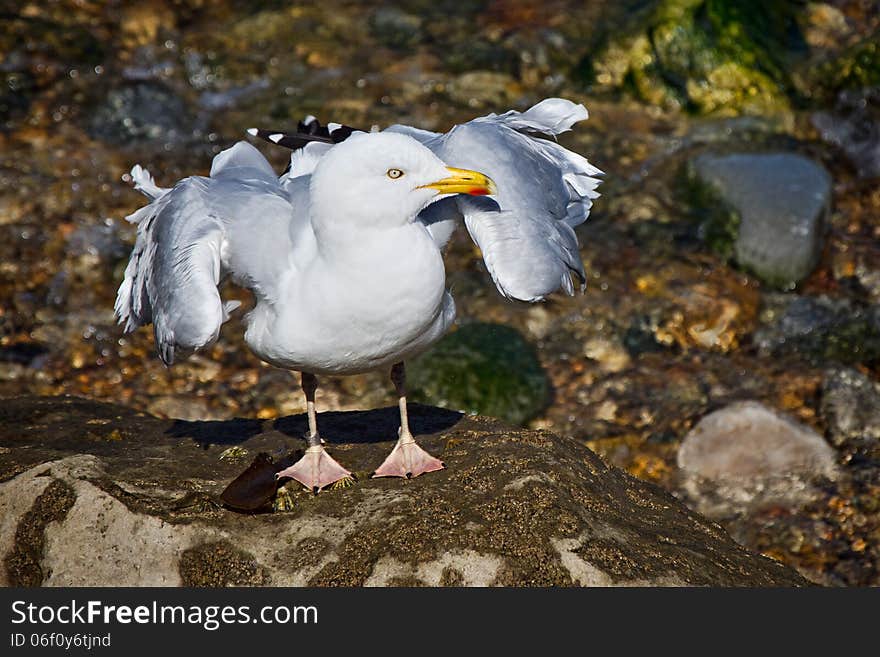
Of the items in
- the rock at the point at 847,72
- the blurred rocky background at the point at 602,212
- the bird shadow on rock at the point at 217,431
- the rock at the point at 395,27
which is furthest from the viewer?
the rock at the point at 395,27

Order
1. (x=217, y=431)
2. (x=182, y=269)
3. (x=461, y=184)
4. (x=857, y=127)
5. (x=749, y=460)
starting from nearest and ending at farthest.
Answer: (x=461, y=184) < (x=182, y=269) < (x=217, y=431) < (x=749, y=460) < (x=857, y=127)

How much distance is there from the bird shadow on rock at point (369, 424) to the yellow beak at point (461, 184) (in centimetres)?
185

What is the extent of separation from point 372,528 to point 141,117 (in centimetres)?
820

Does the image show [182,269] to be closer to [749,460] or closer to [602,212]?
[749,460]

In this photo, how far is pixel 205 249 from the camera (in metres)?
5.83

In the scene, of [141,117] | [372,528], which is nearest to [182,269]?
[372,528]

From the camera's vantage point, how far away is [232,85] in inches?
525

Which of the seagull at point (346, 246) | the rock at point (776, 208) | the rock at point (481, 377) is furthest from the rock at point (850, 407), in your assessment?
the seagull at point (346, 246)

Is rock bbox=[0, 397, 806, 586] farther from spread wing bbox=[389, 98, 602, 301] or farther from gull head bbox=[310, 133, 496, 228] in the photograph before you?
gull head bbox=[310, 133, 496, 228]

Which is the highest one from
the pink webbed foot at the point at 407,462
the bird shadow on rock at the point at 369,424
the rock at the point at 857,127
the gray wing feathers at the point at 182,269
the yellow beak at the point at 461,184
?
the yellow beak at the point at 461,184

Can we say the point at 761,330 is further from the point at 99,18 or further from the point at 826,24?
the point at 99,18

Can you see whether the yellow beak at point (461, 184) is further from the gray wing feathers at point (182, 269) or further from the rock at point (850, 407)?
the rock at point (850, 407)

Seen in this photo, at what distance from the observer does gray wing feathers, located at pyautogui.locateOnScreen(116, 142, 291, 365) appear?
5.68m

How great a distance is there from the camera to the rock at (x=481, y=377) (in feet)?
31.1
